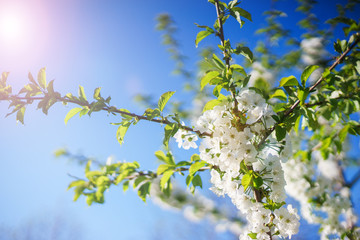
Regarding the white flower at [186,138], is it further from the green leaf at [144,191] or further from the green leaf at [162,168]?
the green leaf at [144,191]

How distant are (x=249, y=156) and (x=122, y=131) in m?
0.46

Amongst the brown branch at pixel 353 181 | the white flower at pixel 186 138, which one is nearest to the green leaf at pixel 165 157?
the white flower at pixel 186 138

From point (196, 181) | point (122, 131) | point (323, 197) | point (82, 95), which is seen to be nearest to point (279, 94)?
point (196, 181)

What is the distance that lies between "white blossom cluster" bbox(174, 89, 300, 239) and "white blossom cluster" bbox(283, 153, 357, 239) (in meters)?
1.67

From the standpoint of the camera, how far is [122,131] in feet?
2.82

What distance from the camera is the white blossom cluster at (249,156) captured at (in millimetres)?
715

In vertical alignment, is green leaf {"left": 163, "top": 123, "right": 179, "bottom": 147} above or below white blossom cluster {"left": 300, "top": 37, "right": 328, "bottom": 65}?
below

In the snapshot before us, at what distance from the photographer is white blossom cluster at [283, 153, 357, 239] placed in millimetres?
2285

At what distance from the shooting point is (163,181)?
0.96 meters

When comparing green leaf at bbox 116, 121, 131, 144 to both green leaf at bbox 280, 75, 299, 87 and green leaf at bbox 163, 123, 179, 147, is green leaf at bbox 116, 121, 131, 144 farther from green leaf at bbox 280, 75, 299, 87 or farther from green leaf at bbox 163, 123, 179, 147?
green leaf at bbox 280, 75, 299, 87

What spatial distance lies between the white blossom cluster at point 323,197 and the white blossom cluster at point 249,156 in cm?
167

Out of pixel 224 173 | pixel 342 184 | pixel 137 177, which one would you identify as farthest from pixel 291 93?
pixel 342 184

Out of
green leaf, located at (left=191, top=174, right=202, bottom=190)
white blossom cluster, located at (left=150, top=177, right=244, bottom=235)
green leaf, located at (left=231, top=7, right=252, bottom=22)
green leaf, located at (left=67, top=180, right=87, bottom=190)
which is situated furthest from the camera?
white blossom cluster, located at (left=150, top=177, right=244, bottom=235)

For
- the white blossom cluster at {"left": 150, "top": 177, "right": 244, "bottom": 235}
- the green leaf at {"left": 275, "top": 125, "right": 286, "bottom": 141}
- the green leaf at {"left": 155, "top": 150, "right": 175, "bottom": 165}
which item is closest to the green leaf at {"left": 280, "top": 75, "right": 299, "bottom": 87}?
the green leaf at {"left": 275, "top": 125, "right": 286, "bottom": 141}
